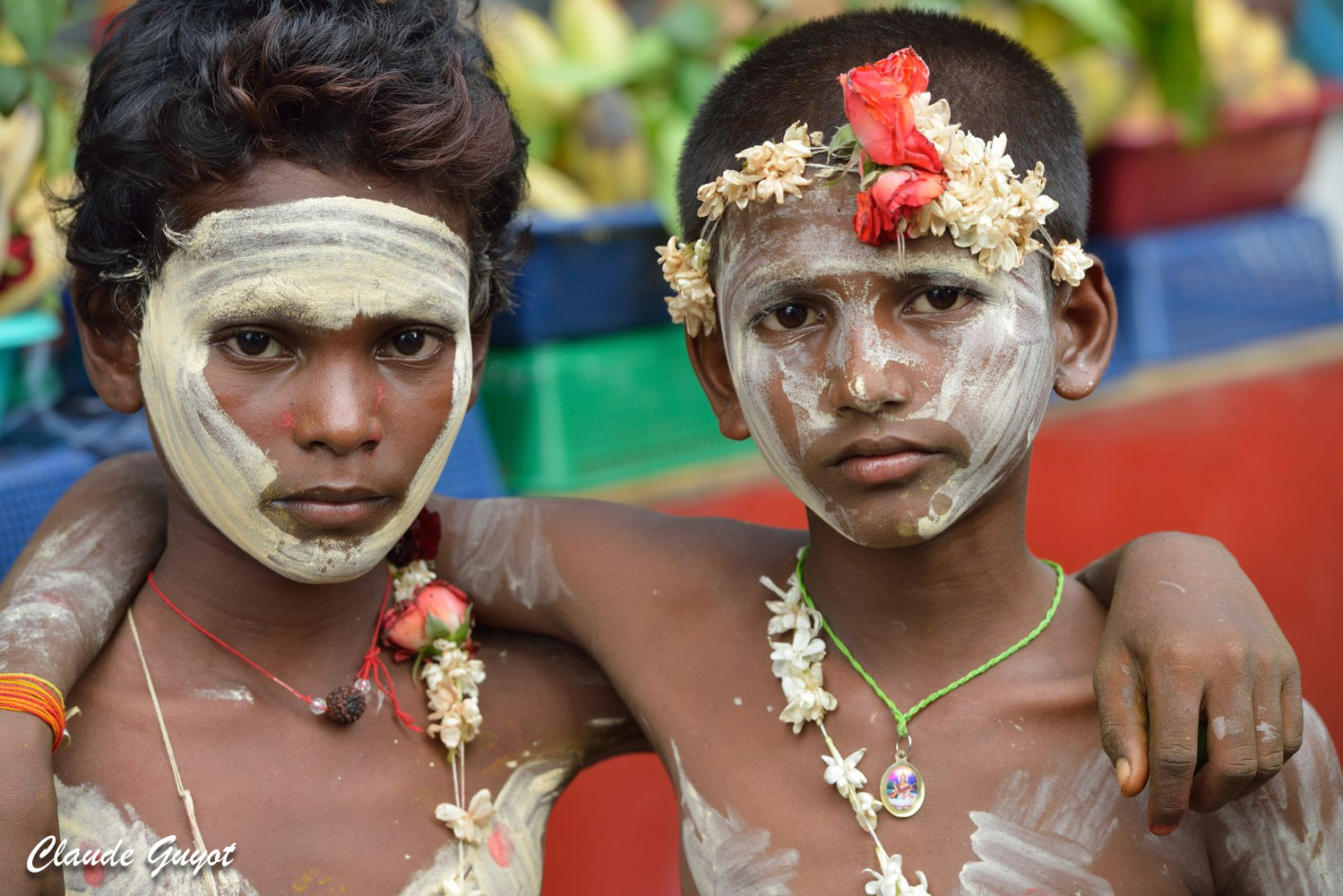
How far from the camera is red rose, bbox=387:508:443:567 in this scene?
86.4 inches

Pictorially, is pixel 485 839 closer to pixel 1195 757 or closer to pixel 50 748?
pixel 50 748

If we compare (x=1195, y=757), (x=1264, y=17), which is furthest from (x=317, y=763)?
(x=1264, y=17)

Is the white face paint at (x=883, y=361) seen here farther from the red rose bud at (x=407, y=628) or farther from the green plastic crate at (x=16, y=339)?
the green plastic crate at (x=16, y=339)

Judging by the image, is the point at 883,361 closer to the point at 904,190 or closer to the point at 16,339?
the point at 904,190

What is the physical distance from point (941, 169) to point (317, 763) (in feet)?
3.76

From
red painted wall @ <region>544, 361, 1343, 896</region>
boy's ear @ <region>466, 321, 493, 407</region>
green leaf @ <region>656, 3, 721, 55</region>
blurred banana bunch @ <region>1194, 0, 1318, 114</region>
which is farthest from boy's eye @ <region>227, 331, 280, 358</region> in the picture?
blurred banana bunch @ <region>1194, 0, 1318, 114</region>

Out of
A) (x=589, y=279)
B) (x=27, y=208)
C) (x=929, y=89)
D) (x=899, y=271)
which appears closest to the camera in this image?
(x=899, y=271)

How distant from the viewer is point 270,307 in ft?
6.06

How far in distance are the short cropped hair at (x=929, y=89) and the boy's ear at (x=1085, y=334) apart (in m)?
0.08

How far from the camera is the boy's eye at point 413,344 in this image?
1950mm

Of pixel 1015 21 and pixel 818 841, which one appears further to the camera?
pixel 1015 21

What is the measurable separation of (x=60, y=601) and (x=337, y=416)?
465mm

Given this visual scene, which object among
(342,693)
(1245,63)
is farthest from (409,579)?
(1245,63)

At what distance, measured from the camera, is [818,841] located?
1.93 m
